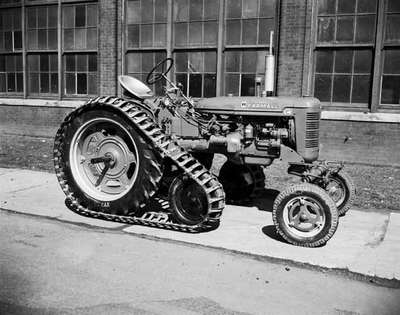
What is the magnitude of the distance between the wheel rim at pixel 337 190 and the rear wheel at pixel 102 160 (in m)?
2.40

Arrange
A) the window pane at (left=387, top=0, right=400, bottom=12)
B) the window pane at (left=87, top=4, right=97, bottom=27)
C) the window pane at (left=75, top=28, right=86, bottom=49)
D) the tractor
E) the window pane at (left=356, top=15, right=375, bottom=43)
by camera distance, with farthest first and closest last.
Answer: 1. the window pane at (left=75, top=28, right=86, bottom=49)
2. the window pane at (left=87, top=4, right=97, bottom=27)
3. the window pane at (left=356, top=15, right=375, bottom=43)
4. the window pane at (left=387, top=0, right=400, bottom=12)
5. the tractor

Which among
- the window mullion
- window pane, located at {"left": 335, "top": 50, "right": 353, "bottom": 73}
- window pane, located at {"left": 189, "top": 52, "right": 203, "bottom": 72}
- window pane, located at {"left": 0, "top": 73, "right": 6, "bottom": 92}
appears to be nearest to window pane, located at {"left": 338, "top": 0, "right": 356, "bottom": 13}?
the window mullion

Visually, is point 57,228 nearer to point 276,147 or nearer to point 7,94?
point 276,147

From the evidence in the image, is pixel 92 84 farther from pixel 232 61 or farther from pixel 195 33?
pixel 232 61

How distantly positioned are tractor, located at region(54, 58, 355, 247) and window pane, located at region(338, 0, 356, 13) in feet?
16.7

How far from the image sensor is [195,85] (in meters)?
11.9

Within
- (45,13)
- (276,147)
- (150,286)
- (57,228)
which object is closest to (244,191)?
(276,147)

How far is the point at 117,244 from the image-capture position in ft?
16.9

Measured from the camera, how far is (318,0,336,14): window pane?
10391mm

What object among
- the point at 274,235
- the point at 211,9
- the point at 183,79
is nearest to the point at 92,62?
the point at 183,79

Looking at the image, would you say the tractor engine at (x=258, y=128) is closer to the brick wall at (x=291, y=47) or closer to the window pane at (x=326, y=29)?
the brick wall at (x=291, y=47)

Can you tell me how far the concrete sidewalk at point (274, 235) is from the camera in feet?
15.6

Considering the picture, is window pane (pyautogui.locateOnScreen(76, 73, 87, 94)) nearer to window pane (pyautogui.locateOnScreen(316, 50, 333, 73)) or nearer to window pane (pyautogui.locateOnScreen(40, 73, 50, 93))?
window pane (pyautogui.locateOnScreen(40, 73, 50, 93))

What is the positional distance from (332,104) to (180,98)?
5.15m
